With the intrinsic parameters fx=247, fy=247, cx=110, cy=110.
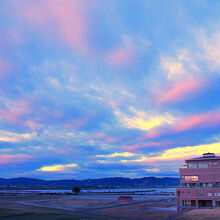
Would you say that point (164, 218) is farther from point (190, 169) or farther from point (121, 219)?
point (190, 169)

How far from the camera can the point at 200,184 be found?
88000 millimetres

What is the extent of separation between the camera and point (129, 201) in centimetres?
10906

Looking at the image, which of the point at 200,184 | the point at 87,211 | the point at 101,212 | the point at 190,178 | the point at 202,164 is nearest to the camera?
the point at 101,212

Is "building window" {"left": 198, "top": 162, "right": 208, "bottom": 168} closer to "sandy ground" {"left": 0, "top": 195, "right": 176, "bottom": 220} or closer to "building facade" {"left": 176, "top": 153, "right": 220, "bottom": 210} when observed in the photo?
"building facade" {"left": 176, "top": 153, "right": 220, "bottom": 210}

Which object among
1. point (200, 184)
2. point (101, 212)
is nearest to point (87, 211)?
point (101, 212)

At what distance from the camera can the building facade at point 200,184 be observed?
84.7 meters

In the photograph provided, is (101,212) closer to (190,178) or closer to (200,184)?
(190,178)

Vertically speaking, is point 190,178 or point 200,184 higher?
point 190,178

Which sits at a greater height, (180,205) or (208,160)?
(208,160)

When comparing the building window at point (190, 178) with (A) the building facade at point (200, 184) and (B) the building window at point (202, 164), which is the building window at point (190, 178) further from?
(B) the building window at point (202, 164)

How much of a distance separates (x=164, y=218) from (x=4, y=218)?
3870 centimetres

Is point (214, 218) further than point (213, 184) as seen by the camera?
No

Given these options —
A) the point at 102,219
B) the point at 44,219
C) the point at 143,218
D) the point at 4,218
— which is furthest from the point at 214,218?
the point at 4,218

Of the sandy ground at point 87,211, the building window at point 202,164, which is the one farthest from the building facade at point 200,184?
the sandy ground at point 87,211
